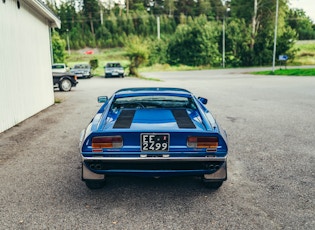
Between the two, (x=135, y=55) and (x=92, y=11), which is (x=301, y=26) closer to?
(x=92, y=11)

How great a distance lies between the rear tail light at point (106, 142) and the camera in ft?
10.5

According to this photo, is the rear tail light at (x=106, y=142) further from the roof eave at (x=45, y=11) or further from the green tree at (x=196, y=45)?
the green tree at (x=196, y=45)

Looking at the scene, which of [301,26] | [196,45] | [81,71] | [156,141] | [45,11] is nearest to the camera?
[156,141]

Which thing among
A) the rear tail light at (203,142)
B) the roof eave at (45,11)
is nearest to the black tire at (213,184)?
the rear tail light at (203,142)

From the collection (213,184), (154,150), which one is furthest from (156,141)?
(213,184)

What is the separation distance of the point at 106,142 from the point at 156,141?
1.75 feet

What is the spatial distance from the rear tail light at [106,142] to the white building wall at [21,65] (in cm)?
502

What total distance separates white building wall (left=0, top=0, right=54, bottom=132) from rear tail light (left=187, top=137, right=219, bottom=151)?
5.70 m

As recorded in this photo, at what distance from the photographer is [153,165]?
321cm

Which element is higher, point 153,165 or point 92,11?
point 92,11

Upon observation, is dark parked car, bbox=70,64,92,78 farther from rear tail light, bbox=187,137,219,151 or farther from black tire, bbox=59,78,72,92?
rear tail light, bbox=187,137,219,151

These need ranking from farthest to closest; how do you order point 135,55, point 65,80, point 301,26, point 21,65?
point 301,26 → point 135,55 → point 65,80 → point 21,65

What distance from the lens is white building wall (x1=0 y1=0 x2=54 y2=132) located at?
25.1 feet

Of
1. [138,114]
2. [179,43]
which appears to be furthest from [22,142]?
[179,43]
